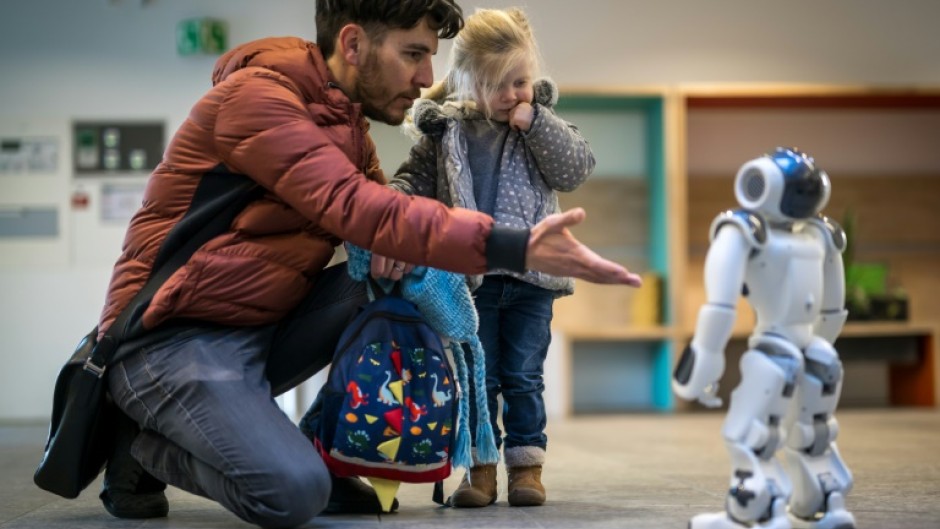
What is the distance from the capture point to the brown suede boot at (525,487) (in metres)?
2.34

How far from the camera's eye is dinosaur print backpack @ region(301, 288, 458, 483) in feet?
6.93

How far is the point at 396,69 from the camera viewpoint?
2275 millimetres

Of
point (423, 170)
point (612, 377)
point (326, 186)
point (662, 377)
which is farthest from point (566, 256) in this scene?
point (612, 377)

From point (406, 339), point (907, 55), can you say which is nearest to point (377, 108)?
point (406, 339)

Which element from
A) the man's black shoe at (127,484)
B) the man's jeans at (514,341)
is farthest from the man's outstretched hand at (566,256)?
the man's black shoe at (127,484)

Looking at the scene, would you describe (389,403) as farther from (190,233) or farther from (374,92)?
(374,92)

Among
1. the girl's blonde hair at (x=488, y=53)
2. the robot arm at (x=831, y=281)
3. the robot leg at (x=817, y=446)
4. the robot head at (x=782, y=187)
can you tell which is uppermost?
the girl's blonde hair at (x=488, y=53)

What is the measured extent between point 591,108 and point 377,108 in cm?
383

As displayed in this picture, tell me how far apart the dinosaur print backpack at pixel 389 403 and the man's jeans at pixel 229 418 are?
0.31 feet

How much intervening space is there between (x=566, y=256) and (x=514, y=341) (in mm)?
729

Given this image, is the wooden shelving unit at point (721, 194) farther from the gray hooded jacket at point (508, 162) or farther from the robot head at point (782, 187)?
the robot head at point (782, 187)

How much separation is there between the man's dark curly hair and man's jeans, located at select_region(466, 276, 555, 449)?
55 cm

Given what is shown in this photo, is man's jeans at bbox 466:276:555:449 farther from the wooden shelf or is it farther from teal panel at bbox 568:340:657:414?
teal panel at bbox 568:340:657:414

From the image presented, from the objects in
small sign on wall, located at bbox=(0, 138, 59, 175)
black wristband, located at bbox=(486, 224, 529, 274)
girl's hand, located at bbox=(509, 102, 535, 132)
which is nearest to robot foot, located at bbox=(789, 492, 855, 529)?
black wristband, located at bbox=(486, 224, 529, 274)
